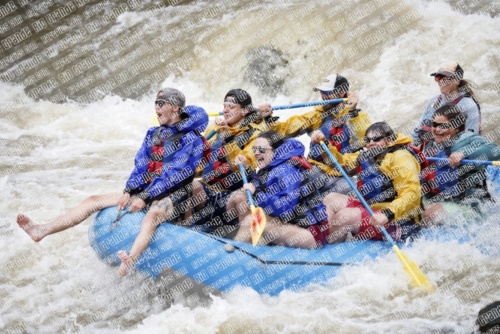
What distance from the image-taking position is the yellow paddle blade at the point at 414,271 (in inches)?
166

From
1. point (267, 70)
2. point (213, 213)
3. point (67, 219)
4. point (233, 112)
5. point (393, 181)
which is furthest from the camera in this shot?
point (267, 70)

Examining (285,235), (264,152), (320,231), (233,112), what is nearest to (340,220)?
(320,231)

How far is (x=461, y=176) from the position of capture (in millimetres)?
4660

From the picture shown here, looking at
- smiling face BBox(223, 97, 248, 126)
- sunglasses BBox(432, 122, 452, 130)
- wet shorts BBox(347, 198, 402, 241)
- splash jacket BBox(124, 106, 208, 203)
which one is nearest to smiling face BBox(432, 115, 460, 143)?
sunglasses BBox(432, 122, 452, 130)

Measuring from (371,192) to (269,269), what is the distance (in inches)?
35.4

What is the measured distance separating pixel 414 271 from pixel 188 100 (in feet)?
16.3

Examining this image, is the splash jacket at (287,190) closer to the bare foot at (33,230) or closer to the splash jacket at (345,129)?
the splash jacket at (345,129)

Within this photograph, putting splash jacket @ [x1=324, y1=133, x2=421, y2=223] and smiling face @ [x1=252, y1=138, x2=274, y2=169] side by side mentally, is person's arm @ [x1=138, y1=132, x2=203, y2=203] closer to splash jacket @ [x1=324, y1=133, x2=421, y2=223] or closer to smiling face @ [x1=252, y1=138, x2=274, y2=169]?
smiling face @ [x1=252, y1=138, x2=274, y2=169]

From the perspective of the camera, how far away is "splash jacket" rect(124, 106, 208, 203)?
14.2ft

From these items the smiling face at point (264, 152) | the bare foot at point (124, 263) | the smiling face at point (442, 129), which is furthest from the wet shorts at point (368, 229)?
the bare foot at point (124, 263)

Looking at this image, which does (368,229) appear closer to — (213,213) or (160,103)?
(213,213)

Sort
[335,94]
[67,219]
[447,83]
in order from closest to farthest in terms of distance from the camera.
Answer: [67,219], [447,83], [335,94]

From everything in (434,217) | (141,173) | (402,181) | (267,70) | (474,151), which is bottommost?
(434,217)

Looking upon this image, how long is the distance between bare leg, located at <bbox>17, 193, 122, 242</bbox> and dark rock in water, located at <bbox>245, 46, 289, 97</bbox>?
423 cm
